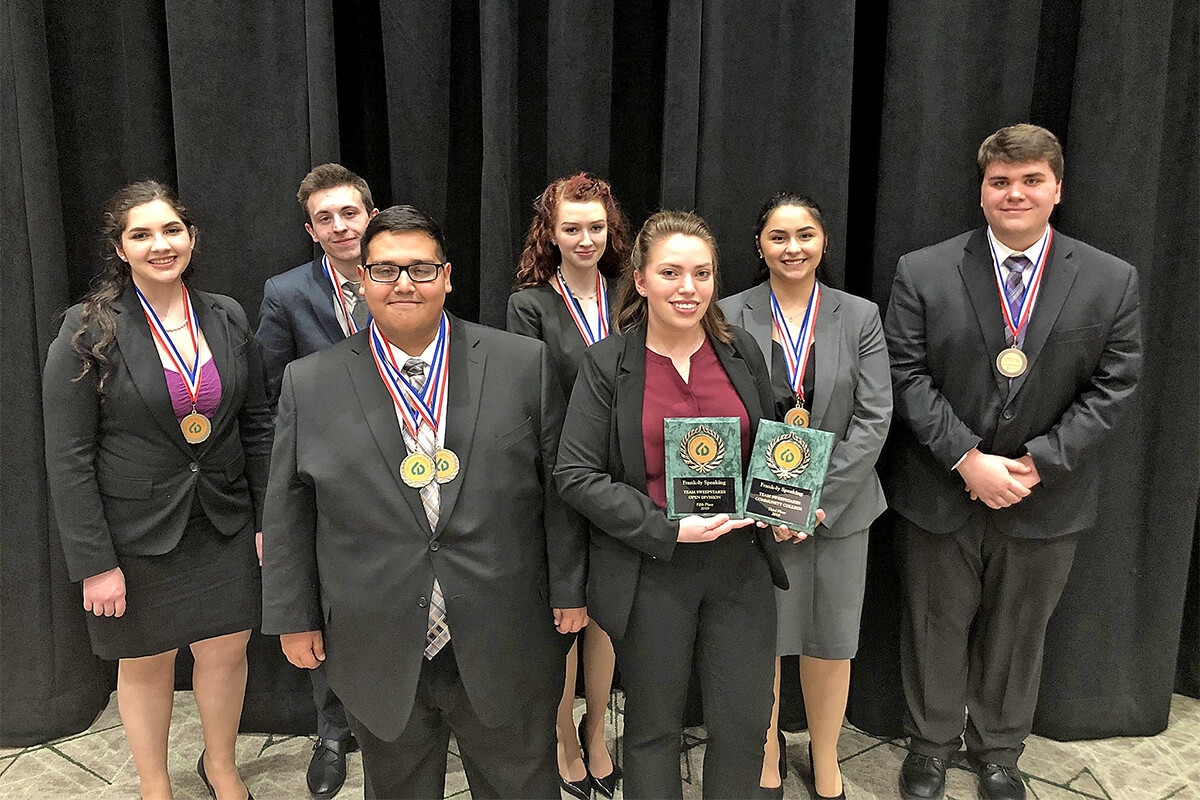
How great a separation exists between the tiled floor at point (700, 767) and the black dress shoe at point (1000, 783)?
0.24 feet

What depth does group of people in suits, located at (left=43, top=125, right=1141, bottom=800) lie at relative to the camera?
1937 mm

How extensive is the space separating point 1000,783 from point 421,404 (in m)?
2.25

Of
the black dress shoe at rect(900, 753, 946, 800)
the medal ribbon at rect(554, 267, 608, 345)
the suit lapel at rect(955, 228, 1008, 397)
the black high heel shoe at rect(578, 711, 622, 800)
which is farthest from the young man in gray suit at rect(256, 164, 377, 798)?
the black dress shoe at rect(900, 753, 946, 800)

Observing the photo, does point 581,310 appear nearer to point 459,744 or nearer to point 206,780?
point 459,744

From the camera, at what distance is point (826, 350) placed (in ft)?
8.05

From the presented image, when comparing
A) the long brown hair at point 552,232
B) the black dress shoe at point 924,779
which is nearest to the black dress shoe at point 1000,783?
the black dress shoe at point 924,779

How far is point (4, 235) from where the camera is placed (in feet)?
9.43

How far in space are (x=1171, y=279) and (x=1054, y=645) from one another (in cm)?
141

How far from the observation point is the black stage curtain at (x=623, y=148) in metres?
2.87

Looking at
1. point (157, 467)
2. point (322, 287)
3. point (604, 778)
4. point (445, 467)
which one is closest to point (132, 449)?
point (157, 467)

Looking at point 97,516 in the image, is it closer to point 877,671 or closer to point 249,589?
point 249,589

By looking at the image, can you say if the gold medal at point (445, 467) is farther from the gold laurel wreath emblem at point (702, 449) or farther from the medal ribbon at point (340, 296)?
the medal ribbon at point (340, 296)

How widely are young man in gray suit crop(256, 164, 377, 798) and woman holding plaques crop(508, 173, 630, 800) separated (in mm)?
513

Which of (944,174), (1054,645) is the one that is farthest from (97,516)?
(1054,645)
